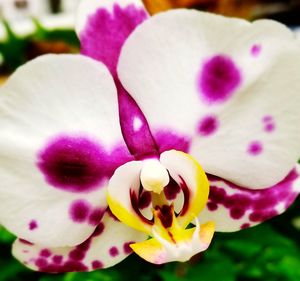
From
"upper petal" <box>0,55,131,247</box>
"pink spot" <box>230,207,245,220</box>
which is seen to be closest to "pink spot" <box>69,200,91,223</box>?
"upper petal" <box>0,55,131,247</box>

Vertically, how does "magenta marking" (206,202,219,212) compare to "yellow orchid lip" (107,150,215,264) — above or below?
below

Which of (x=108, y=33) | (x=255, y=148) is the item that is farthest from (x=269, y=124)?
(x=108, y=33)

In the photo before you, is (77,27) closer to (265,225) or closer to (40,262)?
(40,262)

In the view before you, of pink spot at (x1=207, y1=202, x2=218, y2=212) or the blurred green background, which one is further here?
the blurred green background

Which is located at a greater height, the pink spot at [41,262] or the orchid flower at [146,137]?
the orchid flower at [146,137]

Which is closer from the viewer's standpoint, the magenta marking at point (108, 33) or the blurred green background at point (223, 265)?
the magenta marking at point (108, 33)

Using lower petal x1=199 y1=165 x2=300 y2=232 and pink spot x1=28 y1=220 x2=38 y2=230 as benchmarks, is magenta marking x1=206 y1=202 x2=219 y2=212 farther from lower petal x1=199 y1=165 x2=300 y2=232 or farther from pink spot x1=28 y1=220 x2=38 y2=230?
pink spot x1=28 y1=220 x2=38 y2=230

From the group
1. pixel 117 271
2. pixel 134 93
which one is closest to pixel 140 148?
pixel 134 93

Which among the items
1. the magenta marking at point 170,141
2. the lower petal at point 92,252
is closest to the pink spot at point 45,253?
the lower petal at point 92,252

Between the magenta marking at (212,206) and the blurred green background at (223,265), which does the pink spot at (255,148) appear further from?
the blurred green background at (223,265)
